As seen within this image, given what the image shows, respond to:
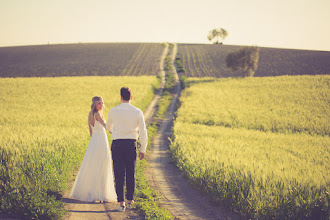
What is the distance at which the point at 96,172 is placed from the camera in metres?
6.22

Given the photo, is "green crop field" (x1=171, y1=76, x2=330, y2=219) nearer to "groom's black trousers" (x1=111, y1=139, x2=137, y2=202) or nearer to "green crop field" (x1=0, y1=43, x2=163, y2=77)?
"groom's black trousers" (x1=111, y1=139, x2=137, y2=202)

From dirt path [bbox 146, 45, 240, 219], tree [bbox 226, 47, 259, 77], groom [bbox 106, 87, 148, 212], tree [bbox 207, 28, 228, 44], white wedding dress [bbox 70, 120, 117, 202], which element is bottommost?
dirt path [bbox 146, 45, 240, 219]

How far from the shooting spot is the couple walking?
213 inches

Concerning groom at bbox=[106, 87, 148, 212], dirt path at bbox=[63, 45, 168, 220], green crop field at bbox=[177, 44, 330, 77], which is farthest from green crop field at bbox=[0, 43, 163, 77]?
groom at bbox=[106, 87, 148, 212]

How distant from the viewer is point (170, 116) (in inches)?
842

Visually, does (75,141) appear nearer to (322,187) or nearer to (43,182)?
(43,182)

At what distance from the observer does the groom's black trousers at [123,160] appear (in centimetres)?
546

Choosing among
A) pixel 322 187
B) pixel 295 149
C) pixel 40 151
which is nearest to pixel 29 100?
pixel 40 151

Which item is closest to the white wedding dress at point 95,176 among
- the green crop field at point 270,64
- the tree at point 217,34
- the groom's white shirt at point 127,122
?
the groom's white shirt at point 127,122

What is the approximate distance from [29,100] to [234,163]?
22.5m

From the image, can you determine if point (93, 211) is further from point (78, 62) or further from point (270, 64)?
point (78, 62)

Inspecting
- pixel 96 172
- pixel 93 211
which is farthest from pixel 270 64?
pixel 93 211

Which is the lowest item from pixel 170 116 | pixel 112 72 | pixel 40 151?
pixel 40 151

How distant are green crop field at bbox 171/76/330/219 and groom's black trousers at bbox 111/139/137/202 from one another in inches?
88.3
